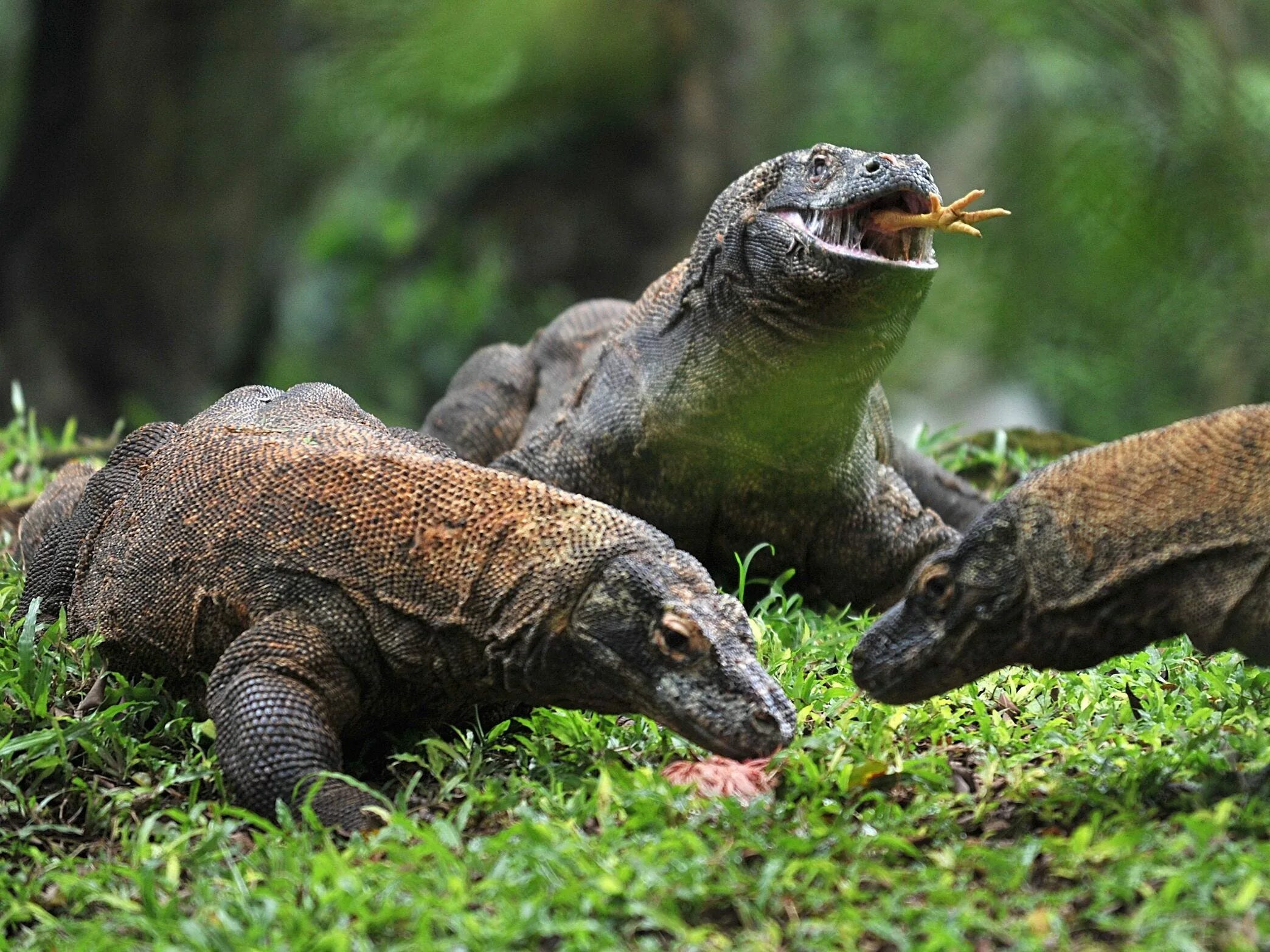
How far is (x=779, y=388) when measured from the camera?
17.7ft

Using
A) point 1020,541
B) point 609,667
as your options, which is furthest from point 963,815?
point 609,667

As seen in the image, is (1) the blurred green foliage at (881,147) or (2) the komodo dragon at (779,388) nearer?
(2) the komodo dragon at (779,388)

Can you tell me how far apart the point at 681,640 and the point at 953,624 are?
0.66 m

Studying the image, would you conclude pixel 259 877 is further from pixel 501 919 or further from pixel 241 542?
pixel 241 542

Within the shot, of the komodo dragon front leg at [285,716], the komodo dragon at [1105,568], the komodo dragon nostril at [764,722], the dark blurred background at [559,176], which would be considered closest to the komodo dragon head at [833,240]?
the komodo dragon at [1105,568]

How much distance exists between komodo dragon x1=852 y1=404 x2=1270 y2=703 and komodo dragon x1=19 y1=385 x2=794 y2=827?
0.43 meters

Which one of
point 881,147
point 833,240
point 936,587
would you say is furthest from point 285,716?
point 881,147

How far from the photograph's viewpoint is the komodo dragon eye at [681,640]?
12.6 feet

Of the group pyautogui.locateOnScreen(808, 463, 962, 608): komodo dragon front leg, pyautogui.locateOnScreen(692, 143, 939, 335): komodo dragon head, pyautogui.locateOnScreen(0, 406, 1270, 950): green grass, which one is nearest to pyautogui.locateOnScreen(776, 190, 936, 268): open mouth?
pyautogui.locateOnScreen(692, 143, 939, 335): komodo dragon head

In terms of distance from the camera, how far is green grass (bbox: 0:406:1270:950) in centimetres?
309

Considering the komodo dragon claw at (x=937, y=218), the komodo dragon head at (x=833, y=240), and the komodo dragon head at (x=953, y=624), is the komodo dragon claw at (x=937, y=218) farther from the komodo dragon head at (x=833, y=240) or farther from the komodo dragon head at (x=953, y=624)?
the komodo dragon head at (x=953, y=624)

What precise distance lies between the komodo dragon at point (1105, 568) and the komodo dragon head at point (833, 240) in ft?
4.29

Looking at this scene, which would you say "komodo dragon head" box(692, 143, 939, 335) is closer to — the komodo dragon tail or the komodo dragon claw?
the komodo dragon claw

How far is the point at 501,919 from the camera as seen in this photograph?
310cm
